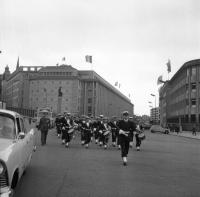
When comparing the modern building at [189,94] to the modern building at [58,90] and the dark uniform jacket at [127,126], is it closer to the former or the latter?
the modern building at [58,90]

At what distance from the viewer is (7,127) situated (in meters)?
6.86

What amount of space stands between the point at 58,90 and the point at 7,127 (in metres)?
135

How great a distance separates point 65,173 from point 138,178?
6.17 ft

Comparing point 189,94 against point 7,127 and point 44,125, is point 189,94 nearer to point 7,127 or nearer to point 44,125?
point 44,125

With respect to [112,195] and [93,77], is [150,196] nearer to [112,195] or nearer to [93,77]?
[112,195]

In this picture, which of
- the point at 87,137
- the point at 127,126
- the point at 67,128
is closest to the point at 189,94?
the point at 87,137

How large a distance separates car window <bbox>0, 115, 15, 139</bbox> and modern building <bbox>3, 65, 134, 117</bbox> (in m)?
130

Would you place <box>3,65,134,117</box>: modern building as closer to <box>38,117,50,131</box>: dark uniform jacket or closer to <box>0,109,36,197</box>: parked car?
<box>38,117,50,131</box>: dark uniform jacket

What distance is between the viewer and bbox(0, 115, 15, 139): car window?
261 inches

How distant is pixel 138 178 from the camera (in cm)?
912

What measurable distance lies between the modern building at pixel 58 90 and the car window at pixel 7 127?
130164 mm

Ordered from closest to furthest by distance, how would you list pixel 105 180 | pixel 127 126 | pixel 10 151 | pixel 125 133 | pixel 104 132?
pixel 10 151 < pixel 105 180 < pixel 125 133 < pixel 127 126 < pixel 104 132

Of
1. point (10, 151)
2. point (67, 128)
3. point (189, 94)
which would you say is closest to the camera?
point (10, 151)

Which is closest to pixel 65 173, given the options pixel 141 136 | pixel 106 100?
pixel 141 136
